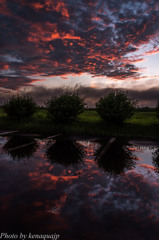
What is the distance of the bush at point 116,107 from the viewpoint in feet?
44.0

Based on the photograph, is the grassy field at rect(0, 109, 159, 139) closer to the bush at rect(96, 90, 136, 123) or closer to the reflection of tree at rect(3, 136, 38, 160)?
the bush at rect(96, 90, 136, 123)

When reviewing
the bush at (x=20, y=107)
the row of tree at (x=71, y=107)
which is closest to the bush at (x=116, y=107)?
the row of tree at (x=71, y=107)

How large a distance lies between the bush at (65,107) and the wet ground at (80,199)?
33.9ft

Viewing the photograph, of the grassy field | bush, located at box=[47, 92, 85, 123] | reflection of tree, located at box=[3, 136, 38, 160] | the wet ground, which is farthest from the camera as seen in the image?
bush, located at box=[47, 92, 85, 123]

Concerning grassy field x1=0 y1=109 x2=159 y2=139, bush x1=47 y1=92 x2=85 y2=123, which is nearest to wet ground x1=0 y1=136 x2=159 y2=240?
grassy field x1=0 y1=109 x2=159 y2=139

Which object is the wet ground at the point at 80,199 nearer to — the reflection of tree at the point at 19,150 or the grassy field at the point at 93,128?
the reflection of tree at the point at 19,150

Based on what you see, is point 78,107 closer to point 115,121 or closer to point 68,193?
point 115,121

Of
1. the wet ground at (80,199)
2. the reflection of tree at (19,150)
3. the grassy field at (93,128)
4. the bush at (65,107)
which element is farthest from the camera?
the bush at (65,107)

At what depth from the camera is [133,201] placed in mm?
2871

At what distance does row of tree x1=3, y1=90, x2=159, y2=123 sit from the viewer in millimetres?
13578

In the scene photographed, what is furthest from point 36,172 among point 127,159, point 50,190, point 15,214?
point 127,159

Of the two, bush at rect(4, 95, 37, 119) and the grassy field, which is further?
bush at rect(4, 95, 37, 119)

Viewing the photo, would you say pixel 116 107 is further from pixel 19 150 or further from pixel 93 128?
pixel 19 150

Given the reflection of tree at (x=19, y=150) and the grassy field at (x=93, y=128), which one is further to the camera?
the grassy field at (x=93, y=128)
